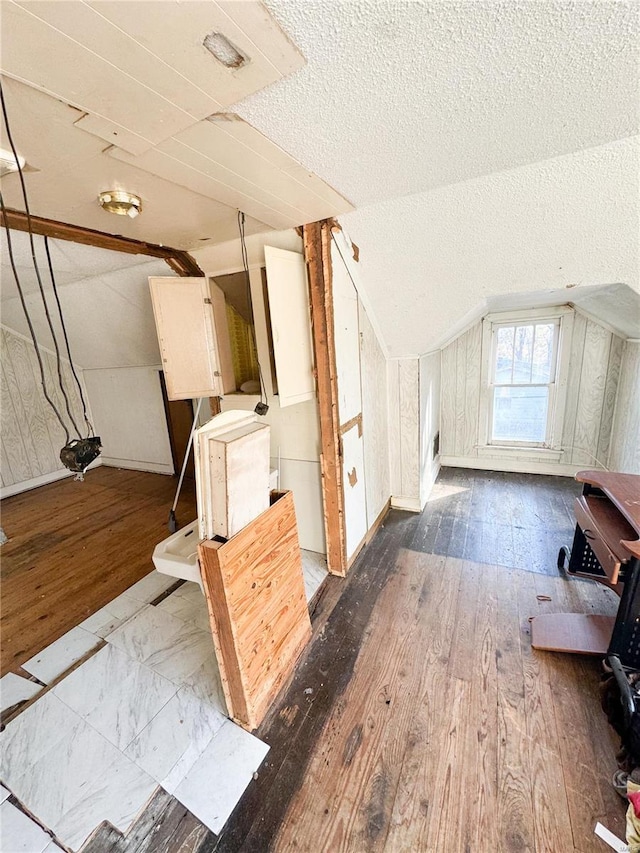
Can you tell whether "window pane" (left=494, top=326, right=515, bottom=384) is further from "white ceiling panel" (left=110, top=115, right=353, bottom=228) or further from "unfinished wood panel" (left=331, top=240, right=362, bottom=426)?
"white ceiling panel" (left=110, top=115, right=353, bottom=228)

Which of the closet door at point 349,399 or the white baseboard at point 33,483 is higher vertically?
the closet door at point 349,399

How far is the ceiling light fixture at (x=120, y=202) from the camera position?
4.54 feet

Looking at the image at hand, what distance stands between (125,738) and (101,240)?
95.7 inches

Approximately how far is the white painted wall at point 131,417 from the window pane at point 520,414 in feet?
13.3

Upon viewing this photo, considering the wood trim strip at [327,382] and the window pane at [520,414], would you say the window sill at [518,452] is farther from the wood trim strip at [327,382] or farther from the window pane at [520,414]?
the wood trim strip at [327,382]

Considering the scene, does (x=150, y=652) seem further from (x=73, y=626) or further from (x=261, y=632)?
(x=261, y=632)

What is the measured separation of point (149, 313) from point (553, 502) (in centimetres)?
404

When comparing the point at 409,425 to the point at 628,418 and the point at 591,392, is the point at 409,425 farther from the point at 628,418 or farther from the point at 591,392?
the point at 591,392

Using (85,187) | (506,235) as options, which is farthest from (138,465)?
(506,235)

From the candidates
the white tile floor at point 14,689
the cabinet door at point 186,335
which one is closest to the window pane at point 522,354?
the cabinet door at point 186,335

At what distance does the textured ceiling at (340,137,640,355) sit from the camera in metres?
1.37

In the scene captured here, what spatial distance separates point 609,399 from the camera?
10.8ft

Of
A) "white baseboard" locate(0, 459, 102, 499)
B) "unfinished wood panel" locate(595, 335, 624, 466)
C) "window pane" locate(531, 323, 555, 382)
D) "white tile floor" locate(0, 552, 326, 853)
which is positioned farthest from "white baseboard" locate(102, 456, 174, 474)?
"unfinished wood panel" locate(595, 335, 624, 466)

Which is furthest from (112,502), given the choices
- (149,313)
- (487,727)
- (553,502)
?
(553,502)
